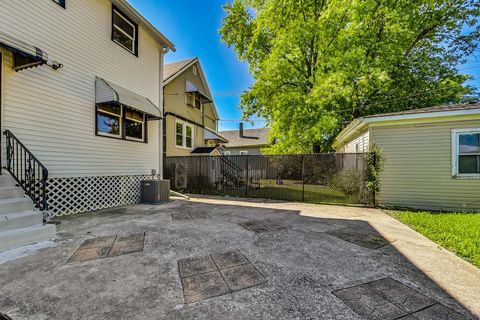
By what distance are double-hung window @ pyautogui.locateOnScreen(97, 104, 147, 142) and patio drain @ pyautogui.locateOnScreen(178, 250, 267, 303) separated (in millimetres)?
5895

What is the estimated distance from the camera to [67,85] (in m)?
6.00

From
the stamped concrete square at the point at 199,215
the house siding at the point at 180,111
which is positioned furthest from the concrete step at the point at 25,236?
the house siding at the point at 180,111

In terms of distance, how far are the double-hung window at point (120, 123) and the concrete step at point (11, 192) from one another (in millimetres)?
2898

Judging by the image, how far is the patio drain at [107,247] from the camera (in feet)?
11.1

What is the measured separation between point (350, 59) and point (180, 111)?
401 inches

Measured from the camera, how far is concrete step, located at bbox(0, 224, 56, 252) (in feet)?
11.5

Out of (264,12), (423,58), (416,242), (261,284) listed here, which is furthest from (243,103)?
(261,284)

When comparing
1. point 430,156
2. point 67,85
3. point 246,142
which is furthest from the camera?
point 246,142

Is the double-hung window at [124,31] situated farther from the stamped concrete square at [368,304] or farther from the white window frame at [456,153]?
the white window frame at [456,153]

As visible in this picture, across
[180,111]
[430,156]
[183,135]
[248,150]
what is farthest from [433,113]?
[248,150]

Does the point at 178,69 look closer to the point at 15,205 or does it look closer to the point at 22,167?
the point at 22,167

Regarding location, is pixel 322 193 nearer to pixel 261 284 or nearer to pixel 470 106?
pixel 470 106

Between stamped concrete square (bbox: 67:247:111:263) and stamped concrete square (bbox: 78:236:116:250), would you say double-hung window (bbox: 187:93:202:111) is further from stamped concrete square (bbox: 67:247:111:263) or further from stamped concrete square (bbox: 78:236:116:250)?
stamped concrete square (bbox: 67:247:111:263)

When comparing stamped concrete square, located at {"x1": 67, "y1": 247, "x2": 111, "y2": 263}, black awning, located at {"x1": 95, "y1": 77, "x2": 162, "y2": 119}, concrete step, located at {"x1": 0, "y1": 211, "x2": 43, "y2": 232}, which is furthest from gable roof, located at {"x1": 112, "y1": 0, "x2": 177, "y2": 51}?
stamped concrete square, located at {"x1": 67, "y1": 247, "x2": 111, "y2": 263}
